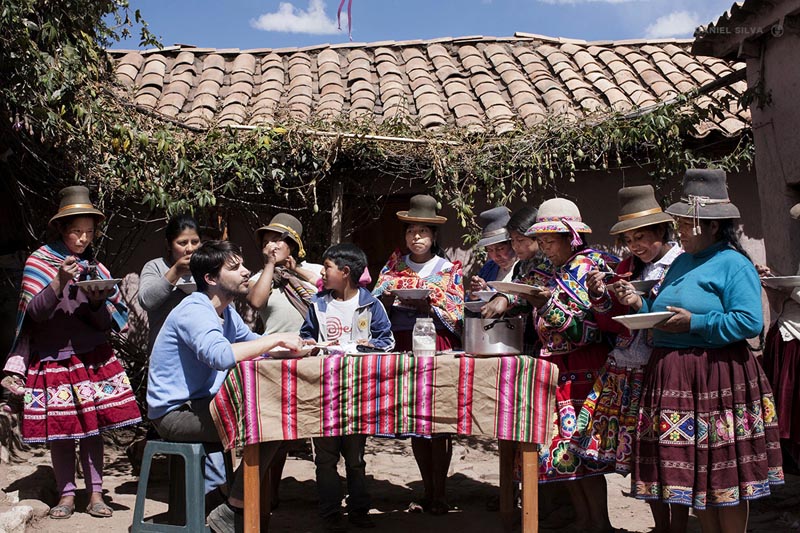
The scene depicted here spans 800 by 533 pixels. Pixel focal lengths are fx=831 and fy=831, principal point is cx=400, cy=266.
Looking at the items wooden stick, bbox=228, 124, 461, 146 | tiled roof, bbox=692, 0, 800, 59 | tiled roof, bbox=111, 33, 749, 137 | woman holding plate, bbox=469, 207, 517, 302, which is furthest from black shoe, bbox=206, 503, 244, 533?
tiled roof, bbox=692, 0, 800, 59

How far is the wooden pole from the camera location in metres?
7.04

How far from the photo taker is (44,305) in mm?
4633

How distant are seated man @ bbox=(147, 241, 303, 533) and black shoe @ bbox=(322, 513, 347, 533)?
855 millimetres

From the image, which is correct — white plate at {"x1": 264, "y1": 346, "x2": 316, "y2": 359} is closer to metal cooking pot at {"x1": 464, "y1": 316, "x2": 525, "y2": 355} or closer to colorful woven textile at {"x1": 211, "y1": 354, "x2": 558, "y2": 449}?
colorful woven textile at {"x1": 211, "y1": 354, "x2": 558, "y2": 449}

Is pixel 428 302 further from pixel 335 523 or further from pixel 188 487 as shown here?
pixel 188 487

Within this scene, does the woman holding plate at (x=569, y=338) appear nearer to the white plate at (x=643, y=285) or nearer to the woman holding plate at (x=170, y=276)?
the white plate at (x=643, y=285)

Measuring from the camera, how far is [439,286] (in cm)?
517

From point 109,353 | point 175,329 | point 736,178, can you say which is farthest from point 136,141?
point 736,178

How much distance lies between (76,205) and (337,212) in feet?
8.42

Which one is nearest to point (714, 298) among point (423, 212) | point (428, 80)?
point (423, 212)

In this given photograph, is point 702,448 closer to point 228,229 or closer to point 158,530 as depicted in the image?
point 158,530

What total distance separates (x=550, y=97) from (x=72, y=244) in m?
4.97

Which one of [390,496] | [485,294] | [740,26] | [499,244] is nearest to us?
[485,294]

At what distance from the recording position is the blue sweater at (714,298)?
352 cm
